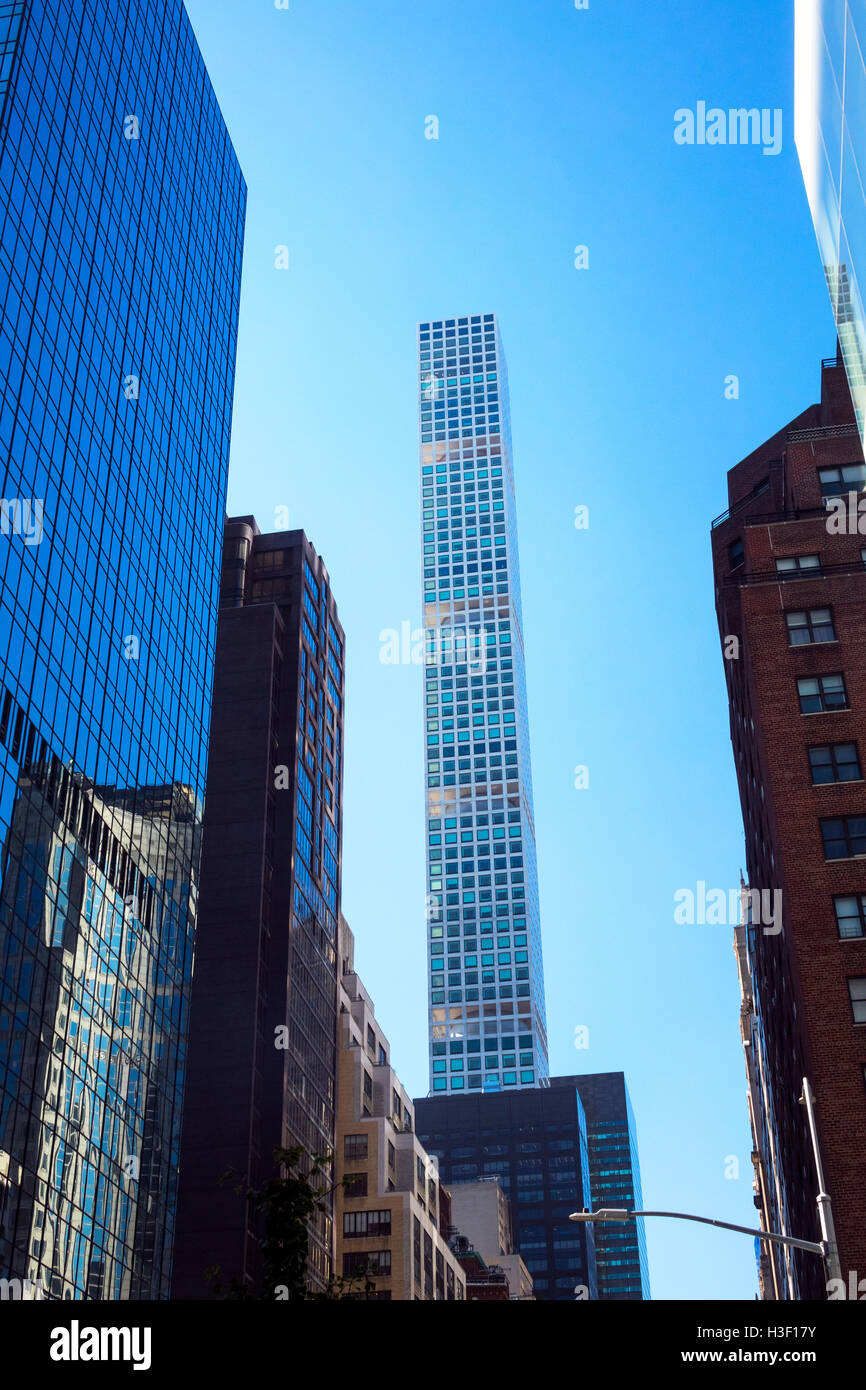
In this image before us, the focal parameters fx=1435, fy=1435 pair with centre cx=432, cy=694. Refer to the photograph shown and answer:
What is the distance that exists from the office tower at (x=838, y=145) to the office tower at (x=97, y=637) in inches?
1672

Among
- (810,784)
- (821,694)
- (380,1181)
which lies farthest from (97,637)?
(380,1181)

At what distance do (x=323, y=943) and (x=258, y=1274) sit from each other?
104 ft

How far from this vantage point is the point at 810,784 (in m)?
57.0

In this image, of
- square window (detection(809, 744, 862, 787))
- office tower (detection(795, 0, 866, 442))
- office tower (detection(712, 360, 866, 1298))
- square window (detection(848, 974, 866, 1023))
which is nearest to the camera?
office tower (detection(795, 0, 866, 442))

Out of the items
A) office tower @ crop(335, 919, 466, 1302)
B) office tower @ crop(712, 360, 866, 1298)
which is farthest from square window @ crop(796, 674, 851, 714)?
office tower @ crop(335, 919, 466, 1302)

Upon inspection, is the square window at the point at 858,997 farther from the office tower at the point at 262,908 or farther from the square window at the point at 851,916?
the office tower at the point at 262,908

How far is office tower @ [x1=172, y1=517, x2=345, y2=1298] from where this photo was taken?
103m

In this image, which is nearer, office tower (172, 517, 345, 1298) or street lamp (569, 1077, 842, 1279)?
street lamp (569, 1077, 842, 1279)

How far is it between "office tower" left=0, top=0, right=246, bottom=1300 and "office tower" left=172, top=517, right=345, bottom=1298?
21383mm

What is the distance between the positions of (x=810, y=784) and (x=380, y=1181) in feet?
255

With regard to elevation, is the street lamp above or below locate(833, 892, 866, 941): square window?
below

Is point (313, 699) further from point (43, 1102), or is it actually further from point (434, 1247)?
point (43, 1102)

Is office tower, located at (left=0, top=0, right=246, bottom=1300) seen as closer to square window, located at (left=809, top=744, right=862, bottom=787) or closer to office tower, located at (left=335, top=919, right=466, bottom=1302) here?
square window, located at (left=809, top=744, right=862, bottom=787)
